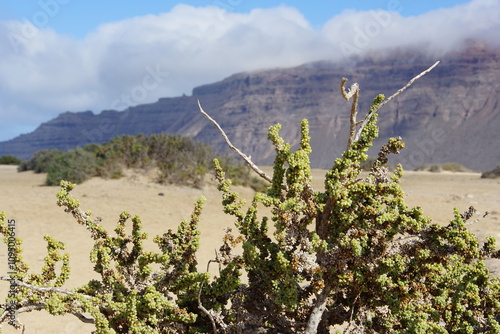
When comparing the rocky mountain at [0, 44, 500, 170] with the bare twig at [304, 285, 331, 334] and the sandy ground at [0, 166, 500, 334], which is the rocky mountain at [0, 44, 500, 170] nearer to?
the sandy ground at [0, 166, 500, 334]

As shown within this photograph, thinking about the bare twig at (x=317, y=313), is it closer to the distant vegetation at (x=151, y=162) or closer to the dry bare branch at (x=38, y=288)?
the dry bare branch at (x=38, y=288)

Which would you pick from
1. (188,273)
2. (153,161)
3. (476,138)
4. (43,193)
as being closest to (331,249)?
(188,273)

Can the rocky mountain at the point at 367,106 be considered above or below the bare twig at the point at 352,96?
above

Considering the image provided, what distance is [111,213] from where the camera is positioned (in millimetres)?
13289

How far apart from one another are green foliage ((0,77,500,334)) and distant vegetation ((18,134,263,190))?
582 inches

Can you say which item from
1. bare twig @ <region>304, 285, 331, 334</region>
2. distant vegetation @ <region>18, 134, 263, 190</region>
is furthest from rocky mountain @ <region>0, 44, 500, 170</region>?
bare twig @ <region>304, 285, 331, 334</region>

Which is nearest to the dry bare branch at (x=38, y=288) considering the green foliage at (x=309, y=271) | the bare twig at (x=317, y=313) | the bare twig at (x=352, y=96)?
the green foliage at (x=309, y=271)

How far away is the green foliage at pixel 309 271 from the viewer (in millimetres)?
2891

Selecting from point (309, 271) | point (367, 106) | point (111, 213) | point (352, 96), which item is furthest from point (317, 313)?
point (367, 106)

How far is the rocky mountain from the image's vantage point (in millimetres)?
99000

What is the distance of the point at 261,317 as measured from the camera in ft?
10.8

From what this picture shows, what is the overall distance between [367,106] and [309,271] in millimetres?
134013

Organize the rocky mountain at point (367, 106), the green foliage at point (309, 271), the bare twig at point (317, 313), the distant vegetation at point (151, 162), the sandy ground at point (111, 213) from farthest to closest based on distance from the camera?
1. the rocky mountain at point (367, 106)
2. the distant vegetation at point (151, 162)
3. the sandy ground at point (111, 213)
4. the bare twig at point (317, 313)
5. the green foliage at point (309, 271)

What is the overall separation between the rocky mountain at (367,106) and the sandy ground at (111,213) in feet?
236
